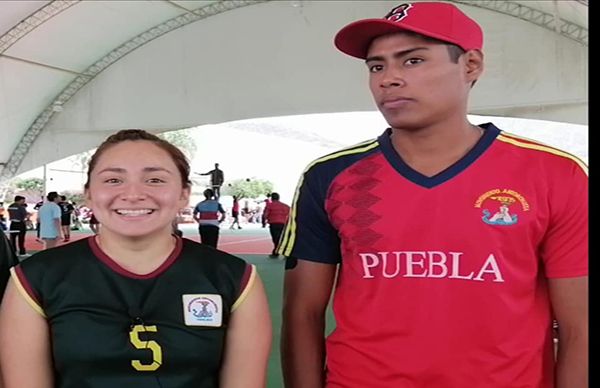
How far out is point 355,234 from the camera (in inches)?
55.0

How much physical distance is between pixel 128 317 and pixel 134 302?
37 mm

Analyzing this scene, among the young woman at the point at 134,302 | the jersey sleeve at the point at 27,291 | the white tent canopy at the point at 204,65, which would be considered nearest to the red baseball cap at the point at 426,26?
the young woman at the point at 134,302

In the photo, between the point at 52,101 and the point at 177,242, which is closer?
the point at 177,242

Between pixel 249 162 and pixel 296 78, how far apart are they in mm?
14451

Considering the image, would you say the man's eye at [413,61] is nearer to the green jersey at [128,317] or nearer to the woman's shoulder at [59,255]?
the green jersey at [128,317]

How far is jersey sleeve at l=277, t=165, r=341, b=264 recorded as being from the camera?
149 cm

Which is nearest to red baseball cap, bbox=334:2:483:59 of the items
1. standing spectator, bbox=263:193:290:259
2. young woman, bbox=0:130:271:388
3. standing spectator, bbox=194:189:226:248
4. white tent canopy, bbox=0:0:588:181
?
young woman, bbox=0:130:271:388

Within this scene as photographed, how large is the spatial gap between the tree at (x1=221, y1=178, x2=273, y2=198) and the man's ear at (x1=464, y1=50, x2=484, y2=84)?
30579 millimetres

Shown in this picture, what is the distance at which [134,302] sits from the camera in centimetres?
143

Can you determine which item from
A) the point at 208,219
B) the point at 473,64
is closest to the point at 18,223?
the point at 208,219

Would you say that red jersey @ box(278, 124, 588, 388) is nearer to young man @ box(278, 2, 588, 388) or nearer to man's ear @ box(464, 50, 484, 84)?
young man @ box(278, 2, 588, 388)

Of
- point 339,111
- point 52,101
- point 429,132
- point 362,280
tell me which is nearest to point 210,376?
point 362,280

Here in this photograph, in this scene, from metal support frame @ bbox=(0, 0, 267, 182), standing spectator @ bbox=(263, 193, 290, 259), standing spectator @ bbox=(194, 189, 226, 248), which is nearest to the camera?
standing spectator @ bbox=(194, 189, 226, 248)

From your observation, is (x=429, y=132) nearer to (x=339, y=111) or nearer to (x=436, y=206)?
(x=436, y=206)
